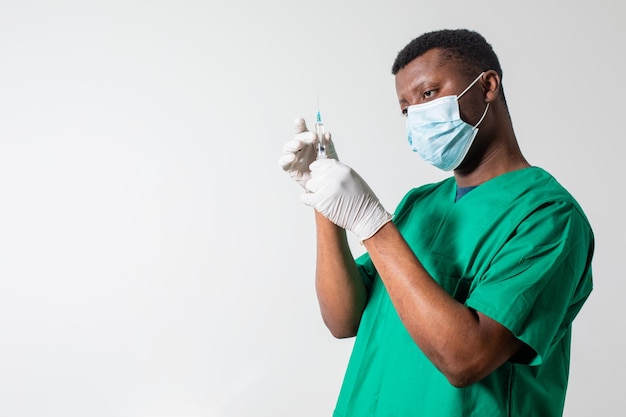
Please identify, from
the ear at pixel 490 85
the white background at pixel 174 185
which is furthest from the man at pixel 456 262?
the white background at pixel 174 185

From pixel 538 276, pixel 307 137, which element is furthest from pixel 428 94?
pixel 538 276

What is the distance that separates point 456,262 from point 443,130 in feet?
0.70

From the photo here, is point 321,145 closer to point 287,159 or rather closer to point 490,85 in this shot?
point 287,159

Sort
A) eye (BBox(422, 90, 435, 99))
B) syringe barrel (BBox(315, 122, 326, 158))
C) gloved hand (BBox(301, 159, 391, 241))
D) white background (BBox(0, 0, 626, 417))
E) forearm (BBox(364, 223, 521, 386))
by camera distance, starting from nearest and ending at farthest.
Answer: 1. forearm (BBox(364, 223, 521, 386))
2. gloved hand (BBox(301, 159, 391, 241))
3. eye (BBox(422, 90, 435, 99))
4. syringe barrel (BBox(315, 122, 326, 158))
5. white background (BBox(0, 0, 626, 417))

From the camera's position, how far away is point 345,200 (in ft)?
2.91

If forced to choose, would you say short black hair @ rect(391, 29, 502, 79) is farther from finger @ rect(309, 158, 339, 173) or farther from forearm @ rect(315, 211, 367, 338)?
forearm @ rect(315, 211, 367, 338)

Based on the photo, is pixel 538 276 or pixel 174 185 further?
pixel 174 185

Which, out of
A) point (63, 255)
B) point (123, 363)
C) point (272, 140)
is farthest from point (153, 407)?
point (272, 140)

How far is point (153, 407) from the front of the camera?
2.20m

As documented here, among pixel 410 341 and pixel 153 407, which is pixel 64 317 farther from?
pixel 410 341

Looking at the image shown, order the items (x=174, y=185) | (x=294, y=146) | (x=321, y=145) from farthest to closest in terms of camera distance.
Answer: (x=174, y=185), (x=321, y=145), (x=294, y=146)

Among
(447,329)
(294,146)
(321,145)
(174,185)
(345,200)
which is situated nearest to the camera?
(447,329)

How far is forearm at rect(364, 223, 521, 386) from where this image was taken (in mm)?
753

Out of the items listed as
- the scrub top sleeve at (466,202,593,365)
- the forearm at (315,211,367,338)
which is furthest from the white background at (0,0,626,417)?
the scrub top sleeve at (466,202,593,365)
